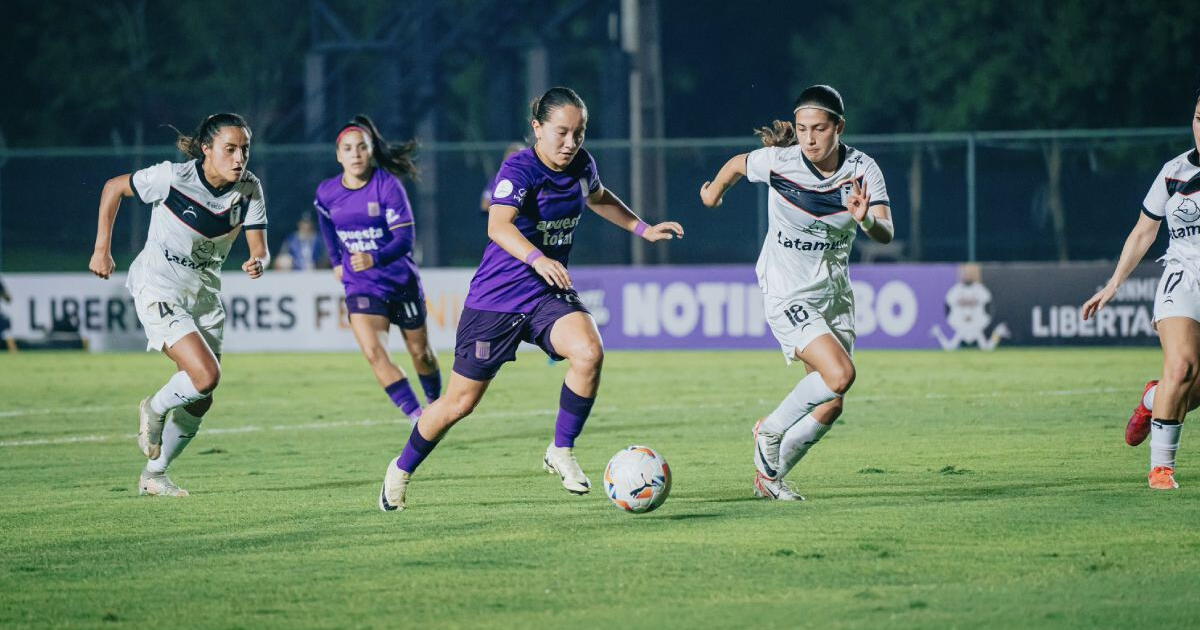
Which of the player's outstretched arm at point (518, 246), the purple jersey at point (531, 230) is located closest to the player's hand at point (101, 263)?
the purple jersey at point (531, 230)

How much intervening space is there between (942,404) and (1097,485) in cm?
501

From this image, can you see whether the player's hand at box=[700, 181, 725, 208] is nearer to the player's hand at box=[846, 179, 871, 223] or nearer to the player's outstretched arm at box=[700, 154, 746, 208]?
the player's outstretched arm at box=[700, 154, 746, 208]

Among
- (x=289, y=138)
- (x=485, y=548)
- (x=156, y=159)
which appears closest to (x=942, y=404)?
(x=485, y=548)

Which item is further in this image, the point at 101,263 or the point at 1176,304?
the point at 101,263

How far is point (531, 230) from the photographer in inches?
319

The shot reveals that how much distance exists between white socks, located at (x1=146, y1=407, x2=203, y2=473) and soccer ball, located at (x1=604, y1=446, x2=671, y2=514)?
8.37 feet

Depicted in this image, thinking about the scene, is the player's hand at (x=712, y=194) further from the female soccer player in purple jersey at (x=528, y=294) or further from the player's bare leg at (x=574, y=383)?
the player's bare leg at (x=574, y=383)

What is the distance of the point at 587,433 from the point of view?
1197 cm

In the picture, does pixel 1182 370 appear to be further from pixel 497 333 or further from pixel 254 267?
pixel 254 267

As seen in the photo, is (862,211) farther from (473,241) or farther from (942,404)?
(473,241)

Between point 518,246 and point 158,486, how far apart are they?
8.76ft

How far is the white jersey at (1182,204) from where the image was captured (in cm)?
852

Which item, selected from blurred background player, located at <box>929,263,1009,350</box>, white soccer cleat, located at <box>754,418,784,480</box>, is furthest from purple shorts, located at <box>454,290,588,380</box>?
blurred background player, located at <box>929,263,1009,350</box>

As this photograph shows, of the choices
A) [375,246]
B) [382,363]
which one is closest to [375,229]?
[375,246]
